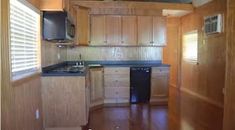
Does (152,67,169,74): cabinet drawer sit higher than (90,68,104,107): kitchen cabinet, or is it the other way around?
(152,67,169,74): cabinet drawer

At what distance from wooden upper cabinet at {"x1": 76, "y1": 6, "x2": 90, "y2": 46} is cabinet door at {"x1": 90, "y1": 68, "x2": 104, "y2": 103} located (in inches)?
30.0

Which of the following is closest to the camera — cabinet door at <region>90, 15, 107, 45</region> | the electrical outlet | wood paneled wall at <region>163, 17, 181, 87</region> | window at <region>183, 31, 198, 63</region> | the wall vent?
the electrical outlet

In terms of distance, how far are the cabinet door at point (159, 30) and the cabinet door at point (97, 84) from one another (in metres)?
1.67

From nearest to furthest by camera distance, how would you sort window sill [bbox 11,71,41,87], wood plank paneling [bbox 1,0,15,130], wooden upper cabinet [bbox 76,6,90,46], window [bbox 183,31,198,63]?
wood plank paneling [bbox 1,0,15,130]
window sill [bbox 11,71,41,87]
wooden upper cabinet [bbox 76,6,90,46]
window [bbox 183,31,198,63]

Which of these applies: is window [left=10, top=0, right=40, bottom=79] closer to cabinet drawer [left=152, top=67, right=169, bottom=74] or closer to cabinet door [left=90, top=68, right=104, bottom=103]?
cabinet door [left=90, top=68, right=104, bottom=103]

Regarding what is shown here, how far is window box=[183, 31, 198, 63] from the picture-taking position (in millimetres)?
6406

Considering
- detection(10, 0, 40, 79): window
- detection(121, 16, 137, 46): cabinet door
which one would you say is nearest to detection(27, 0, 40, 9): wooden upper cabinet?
detection(10, 0, 40, 79): window

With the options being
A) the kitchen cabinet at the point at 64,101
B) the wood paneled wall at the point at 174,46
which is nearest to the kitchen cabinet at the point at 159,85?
the wood paneled wall at the point at 174,46

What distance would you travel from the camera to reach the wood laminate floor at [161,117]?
395cm

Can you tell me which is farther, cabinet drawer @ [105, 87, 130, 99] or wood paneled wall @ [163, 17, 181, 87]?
wood paneled wall @ [163, 17, 181, 87]

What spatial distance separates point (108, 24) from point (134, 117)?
2484 millimetres

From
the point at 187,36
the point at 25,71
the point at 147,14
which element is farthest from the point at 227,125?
the point at 187,36

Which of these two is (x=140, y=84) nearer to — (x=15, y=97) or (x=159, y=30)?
(x=159, y=30)

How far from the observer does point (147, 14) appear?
236 inches
